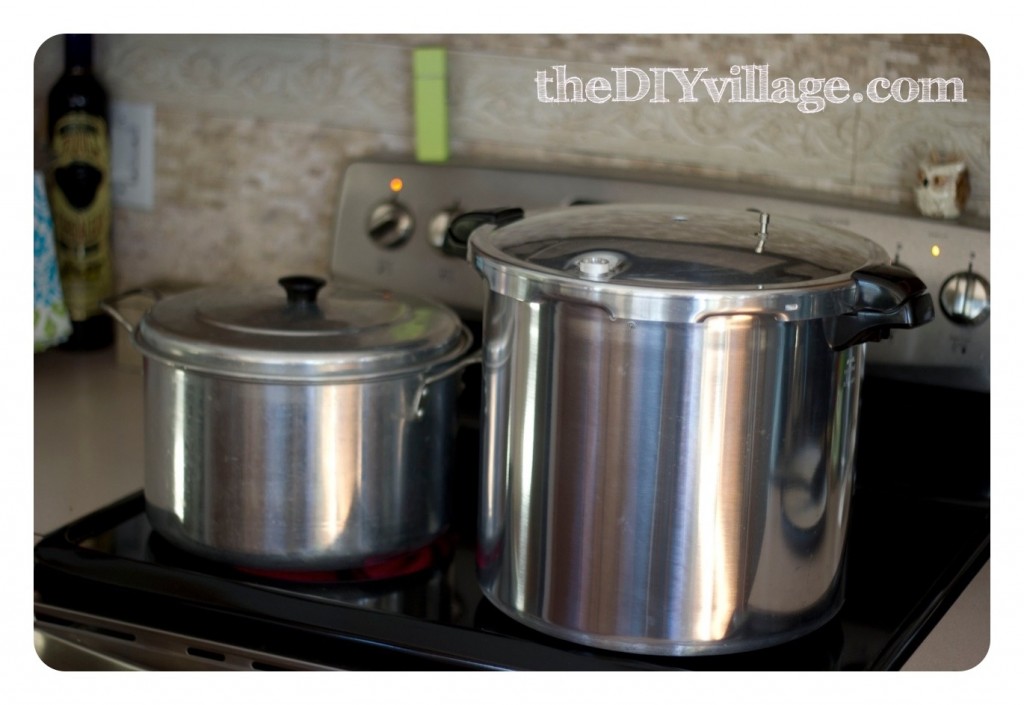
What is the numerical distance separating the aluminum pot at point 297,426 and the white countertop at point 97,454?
0.51 ft

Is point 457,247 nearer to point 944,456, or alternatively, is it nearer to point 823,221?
point 823,221

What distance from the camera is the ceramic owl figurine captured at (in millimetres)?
915

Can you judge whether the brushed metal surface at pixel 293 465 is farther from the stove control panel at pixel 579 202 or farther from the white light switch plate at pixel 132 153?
the white light switch plate at pixel 132 153

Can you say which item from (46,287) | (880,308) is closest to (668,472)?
(880,308)

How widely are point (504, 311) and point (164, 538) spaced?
1.01 ft

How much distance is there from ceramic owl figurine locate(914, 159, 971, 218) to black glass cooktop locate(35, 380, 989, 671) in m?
0.13

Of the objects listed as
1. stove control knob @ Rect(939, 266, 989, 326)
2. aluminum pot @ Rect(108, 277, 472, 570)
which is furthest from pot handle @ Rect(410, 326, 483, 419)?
stove control knob @ Rect(939, 266, 989, 326)

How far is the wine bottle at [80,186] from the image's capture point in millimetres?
1174

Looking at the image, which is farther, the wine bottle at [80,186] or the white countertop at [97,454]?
the wine bottle at [80,186]

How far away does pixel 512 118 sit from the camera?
1.07 meters

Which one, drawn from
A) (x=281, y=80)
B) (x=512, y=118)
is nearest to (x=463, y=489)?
(x=512, y=118)

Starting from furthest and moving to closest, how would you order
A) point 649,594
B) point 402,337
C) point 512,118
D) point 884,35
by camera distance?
point 512,118, point 884,35, point 402,337, point 649,594

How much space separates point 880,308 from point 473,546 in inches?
13.7

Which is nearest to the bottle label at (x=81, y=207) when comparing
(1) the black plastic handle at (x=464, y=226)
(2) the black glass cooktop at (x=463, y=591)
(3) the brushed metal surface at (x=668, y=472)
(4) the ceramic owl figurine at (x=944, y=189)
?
(2) the black glass cooktop at (x=463, y=591)
